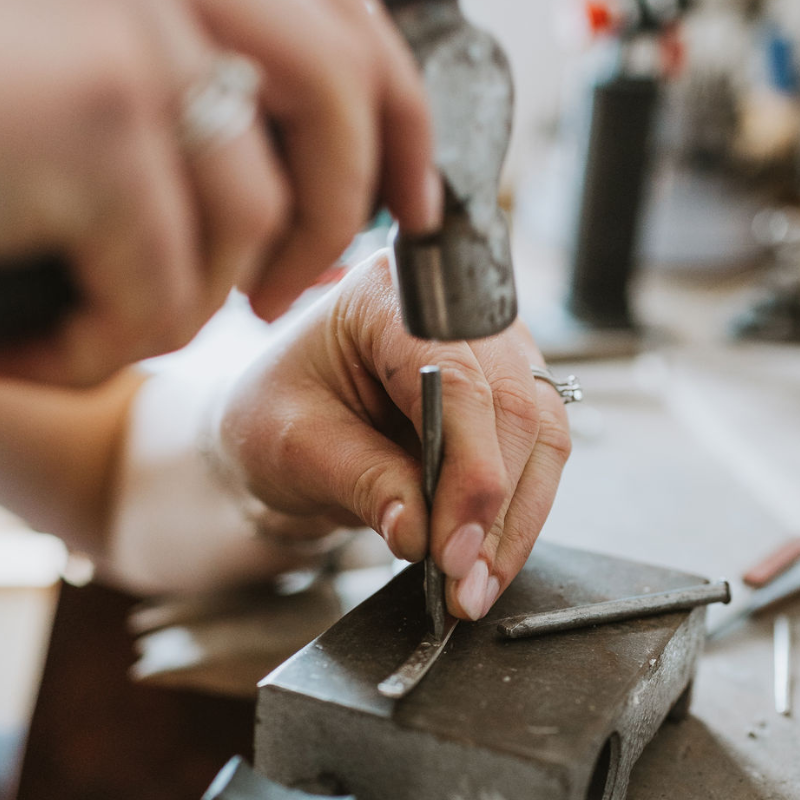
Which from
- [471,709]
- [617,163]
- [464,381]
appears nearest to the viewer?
[471,709]

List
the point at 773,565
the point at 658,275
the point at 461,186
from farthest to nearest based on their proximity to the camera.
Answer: the point at 658,275 → the point at 773,565 → the point at 461,186

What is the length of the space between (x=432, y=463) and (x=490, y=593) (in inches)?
4.1

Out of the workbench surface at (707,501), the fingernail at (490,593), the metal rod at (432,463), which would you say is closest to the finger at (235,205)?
the metal rod at (432,463)

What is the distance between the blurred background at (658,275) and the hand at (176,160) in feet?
2.29

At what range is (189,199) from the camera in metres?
0.26

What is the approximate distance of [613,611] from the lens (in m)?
0.54

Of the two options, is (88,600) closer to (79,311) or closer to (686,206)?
(79,311)

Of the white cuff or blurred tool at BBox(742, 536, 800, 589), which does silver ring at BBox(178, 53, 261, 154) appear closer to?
the white cuff

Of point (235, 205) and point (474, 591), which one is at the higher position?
point (235, 205)

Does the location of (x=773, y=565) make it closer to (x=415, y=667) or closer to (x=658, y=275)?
(x=415, y=667)

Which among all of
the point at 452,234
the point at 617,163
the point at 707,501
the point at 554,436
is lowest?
the point at 707,501

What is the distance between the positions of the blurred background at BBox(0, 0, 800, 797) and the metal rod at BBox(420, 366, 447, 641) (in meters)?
0.44

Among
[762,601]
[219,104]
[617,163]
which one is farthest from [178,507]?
[617,163]

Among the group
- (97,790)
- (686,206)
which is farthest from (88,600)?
(686,206)
